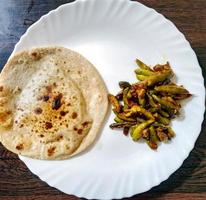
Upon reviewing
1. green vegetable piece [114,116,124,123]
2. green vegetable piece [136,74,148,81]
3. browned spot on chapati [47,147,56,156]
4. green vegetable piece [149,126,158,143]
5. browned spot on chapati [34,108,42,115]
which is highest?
green vegetable piece [136,74,148,81]

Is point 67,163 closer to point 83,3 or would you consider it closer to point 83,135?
point 83,135

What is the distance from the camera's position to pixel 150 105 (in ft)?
5.21

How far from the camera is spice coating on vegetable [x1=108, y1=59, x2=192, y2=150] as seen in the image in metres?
1.55

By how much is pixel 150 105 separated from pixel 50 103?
40cm

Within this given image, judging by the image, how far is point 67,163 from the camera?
156 cm

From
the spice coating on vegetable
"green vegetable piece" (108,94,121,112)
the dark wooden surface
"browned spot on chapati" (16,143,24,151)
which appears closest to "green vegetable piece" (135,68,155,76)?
the spice coating on vegetable

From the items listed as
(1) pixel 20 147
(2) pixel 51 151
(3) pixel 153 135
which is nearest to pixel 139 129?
(3) pixel 153 135

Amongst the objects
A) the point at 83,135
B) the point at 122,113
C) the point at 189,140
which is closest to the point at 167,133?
the point at 189,140

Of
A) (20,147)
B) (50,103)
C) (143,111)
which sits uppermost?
(143,111)

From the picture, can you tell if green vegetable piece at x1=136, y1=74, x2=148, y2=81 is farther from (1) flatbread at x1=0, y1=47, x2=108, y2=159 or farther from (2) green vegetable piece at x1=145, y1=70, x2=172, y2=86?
(1) flatbread at x1=0, y1=47, x2=108, y2=159

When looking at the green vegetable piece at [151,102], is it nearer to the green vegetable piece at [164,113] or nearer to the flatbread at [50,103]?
the green vegetable piece at [164,113]

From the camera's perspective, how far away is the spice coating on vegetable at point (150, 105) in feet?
5.08

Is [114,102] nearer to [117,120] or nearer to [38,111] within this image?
[117,120]

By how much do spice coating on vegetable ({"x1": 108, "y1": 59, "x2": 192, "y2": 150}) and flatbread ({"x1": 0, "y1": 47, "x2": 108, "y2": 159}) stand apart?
3.2 inches
